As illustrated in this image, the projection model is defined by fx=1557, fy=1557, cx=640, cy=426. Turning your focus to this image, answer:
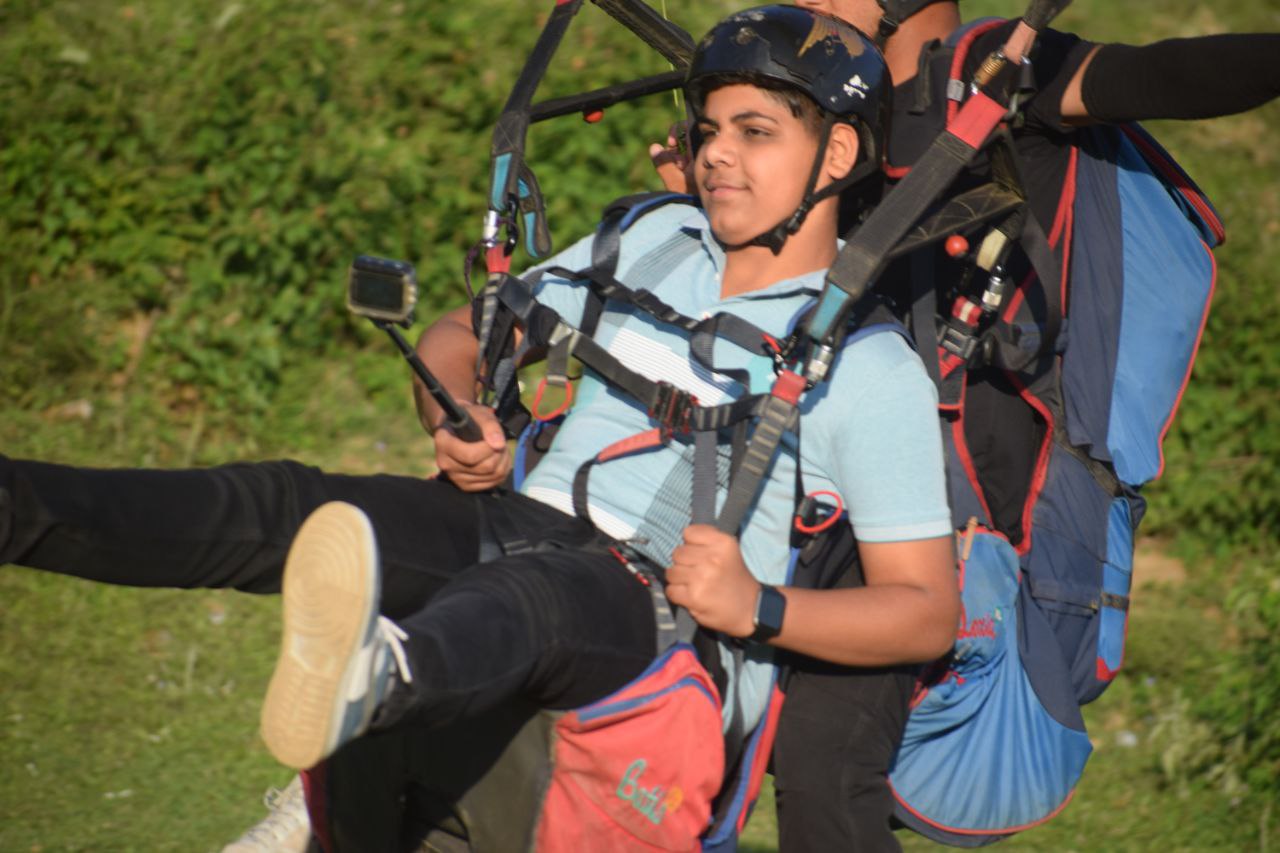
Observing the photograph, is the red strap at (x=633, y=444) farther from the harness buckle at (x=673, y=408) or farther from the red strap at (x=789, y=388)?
the red strap at (x=789, y=388)

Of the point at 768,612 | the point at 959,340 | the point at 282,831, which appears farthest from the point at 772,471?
the point at 282,831

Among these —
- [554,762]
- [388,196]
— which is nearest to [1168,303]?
[554,762]

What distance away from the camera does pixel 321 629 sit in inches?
102

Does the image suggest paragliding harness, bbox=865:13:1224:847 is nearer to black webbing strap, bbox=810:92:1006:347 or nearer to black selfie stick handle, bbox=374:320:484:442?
black webbing strap, bbox=810:92:1006:347

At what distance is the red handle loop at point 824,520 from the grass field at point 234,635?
2595mm

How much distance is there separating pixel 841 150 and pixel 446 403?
3.57 ft

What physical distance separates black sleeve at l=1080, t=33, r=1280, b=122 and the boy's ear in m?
0.54

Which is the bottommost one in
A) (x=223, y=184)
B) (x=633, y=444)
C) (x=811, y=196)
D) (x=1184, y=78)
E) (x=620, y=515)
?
(x=223, y=184)

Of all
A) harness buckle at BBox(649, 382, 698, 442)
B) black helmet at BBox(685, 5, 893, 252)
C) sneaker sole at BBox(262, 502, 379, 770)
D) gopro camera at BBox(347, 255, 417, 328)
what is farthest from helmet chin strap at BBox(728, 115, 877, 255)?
sneaker sole at BBox(262, 502, 379, 770)

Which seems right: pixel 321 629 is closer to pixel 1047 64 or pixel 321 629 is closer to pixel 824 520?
pixel 824 520

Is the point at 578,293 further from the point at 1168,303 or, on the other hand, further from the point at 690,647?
the point at 1168,303

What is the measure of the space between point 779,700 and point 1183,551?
188 inches

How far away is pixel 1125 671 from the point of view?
676cm

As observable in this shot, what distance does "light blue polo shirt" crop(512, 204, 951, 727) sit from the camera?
3.16 m
